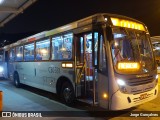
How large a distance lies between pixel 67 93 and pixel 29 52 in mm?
4473

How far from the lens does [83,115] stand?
764cm

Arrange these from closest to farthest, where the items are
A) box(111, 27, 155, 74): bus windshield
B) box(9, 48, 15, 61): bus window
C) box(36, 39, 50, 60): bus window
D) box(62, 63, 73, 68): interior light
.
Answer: box(111, 27, 155, 74): bus windshield, box(62, 63, 73, 68): interior light, box(36, 39, 50, 60): bus window, box(9, 48, 15, 61): bus window

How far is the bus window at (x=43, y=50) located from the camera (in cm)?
1038

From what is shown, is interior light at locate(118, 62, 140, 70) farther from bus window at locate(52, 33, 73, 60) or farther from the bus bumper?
bus window at locate(52, 33, 73, 60)

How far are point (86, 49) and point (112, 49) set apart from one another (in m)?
1.58

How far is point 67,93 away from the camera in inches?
353

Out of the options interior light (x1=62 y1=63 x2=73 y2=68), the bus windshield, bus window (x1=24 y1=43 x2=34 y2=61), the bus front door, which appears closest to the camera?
the bus windshield

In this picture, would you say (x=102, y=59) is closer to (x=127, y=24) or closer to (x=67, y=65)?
(x=127, y=24)

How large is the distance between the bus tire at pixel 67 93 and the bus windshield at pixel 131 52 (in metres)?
2.40

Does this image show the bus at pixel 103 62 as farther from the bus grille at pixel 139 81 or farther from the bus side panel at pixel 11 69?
the bus side panel at pixel 11 69

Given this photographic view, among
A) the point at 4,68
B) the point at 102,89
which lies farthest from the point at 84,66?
the point at 4,68

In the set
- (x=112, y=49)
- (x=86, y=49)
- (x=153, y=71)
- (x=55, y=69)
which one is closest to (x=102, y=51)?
(x=112, y=49)

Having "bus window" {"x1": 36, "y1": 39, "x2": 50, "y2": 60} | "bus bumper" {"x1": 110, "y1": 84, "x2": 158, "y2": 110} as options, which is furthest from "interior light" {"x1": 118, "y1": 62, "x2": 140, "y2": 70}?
"bus window" {"x1": 36, "y1": 39, "x2": 50, "y2": 60}

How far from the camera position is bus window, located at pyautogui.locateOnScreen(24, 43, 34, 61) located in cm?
1208
